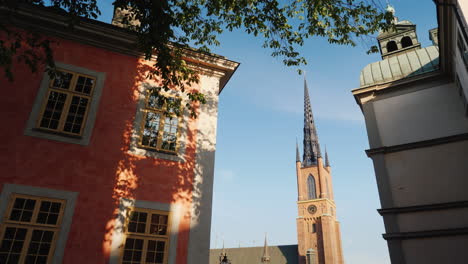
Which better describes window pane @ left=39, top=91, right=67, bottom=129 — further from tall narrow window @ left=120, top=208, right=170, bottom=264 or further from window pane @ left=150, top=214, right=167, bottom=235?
window pane @ left=150, top=214, right=167, bottom=235

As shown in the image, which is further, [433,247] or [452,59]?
[452,59]

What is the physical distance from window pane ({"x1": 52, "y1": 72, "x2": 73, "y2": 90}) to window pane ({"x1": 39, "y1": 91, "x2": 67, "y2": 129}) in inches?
Result: 9.4

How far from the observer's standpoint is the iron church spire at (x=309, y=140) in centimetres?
7488

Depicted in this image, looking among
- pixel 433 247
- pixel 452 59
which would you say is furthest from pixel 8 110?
pixel 452 59

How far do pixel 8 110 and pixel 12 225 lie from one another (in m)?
2.94

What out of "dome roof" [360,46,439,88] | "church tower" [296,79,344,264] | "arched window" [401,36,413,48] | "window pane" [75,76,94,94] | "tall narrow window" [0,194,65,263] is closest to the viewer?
"tall narrow window" [0,194,65,263]

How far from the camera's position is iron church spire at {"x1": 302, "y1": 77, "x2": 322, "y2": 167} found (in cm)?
7488

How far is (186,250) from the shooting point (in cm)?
798

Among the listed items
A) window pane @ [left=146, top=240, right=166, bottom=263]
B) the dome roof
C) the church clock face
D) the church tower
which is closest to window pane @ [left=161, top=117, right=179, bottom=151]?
window pane @ [left=146, top=240, right=166, bottom=263]

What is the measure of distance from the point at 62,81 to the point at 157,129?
296cm

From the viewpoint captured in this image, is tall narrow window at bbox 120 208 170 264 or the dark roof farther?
the dark roof

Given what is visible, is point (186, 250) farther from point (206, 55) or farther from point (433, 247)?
point (433, 247)

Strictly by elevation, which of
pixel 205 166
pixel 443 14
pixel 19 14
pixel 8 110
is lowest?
pixel 205 166

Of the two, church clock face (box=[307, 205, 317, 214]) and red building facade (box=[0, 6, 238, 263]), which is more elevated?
church clock face (box=[307, 205, 317, 214])
